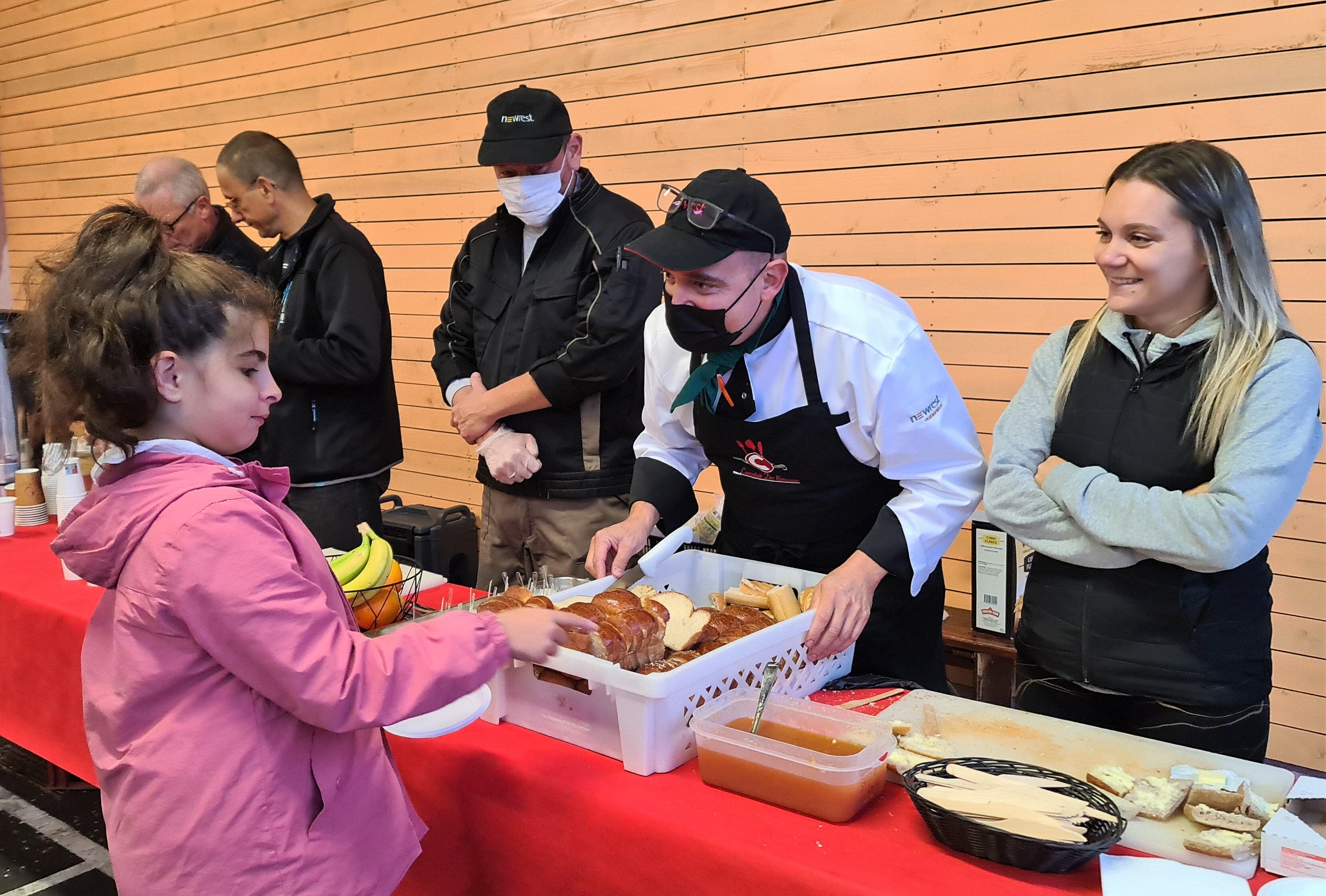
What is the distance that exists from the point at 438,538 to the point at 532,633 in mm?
3404

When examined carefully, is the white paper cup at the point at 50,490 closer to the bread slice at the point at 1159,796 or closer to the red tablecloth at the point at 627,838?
the red tablecloth at the point at 627,838

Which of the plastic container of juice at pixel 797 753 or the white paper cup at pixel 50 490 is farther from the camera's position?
the white paper cup at pixel 50 490

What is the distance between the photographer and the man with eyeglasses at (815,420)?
197 centimetres

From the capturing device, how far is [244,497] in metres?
1.35

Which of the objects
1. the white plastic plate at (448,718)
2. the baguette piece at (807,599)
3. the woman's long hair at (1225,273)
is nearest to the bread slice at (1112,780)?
the baguette piece at (807,599)

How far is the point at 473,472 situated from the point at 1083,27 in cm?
364

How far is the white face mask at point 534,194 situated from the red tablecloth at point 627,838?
179 centimetres

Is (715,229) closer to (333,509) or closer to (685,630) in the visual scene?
(685,630)

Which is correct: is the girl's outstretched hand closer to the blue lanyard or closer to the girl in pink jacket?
the girl in pink jacket

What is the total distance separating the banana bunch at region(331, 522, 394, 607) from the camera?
2.16 m

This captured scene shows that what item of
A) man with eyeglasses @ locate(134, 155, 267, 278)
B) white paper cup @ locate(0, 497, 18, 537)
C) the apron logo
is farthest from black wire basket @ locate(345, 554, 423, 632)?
man with eyeglasses @ locate(134, 155, 267, 278)

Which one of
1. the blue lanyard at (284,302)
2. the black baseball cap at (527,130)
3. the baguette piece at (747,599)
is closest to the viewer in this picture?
the baguette piece at (747,599)

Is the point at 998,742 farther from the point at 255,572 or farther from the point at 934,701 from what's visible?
the point at 255,572

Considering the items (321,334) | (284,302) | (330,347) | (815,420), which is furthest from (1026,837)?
(284,302)
